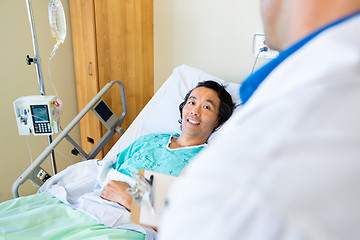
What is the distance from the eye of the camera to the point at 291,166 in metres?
0.29

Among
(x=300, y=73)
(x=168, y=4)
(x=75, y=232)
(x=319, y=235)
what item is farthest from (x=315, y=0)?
(x=168, y=4)

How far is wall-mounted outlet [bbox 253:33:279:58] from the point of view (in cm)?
201

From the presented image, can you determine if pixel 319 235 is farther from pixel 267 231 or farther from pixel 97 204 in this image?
pixel 97 204

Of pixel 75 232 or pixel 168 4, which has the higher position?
pixel 168 4

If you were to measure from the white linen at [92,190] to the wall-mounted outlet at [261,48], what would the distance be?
1322 millimetres

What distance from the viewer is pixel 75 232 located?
4.11 feet

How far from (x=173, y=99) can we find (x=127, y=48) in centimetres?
83

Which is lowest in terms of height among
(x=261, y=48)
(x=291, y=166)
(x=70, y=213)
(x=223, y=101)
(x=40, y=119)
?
(x=70, y=213)

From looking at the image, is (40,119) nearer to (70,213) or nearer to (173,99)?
(70,213)

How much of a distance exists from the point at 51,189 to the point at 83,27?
157cm

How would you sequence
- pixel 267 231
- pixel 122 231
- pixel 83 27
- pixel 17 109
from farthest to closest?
pixel 83 27 → pixel 17 109 → pixel 122 231 → pixel 267 231

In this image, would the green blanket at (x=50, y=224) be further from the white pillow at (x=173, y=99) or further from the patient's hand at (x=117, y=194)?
the white pillow at (x=173, y=99)

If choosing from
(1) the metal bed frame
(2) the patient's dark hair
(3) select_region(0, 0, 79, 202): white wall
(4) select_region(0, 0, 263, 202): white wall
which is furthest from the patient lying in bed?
(3) select_region(0, 0, 79, 202): white wall

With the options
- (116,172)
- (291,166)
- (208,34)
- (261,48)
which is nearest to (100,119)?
(116,172)
